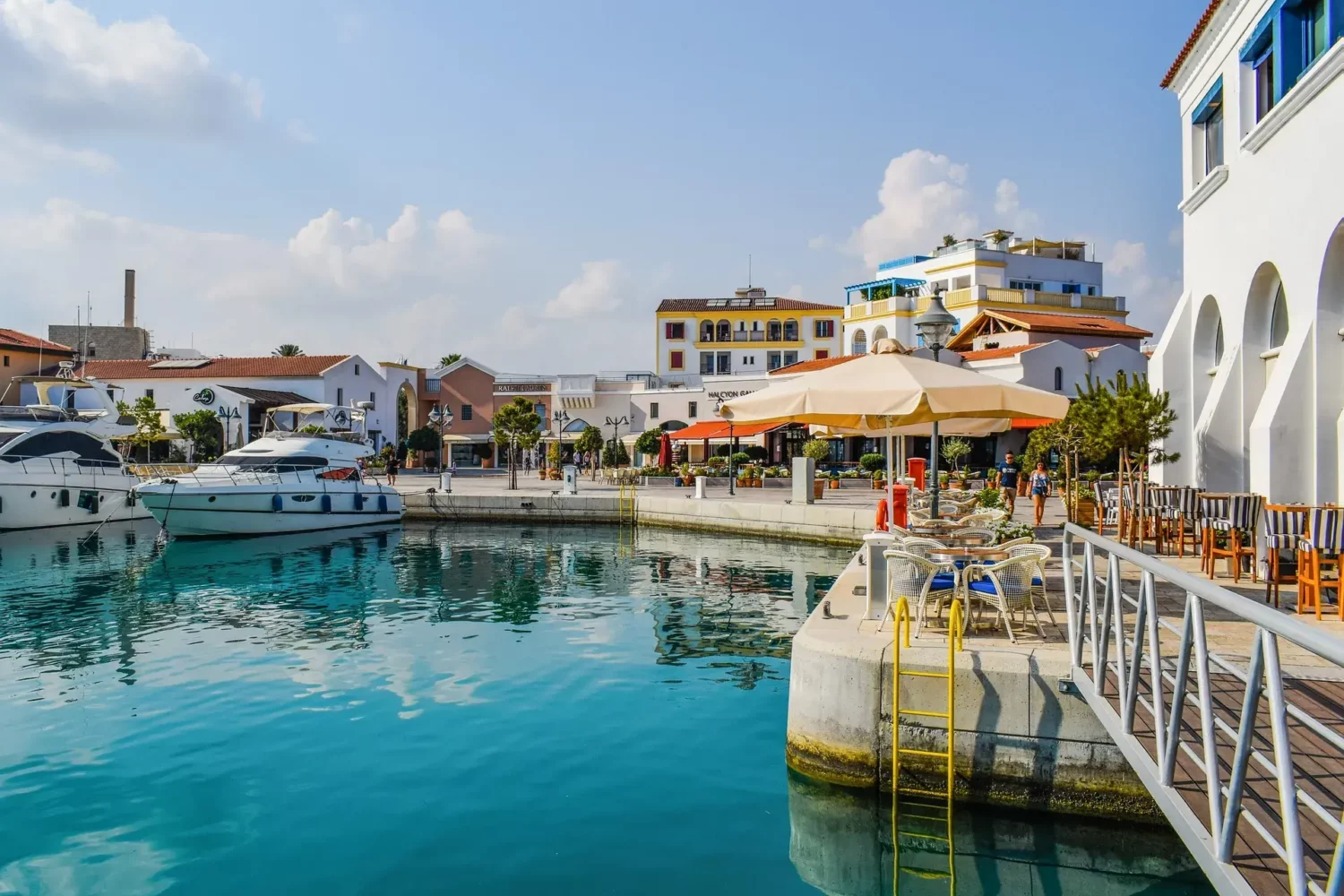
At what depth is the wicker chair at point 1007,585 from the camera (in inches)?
318

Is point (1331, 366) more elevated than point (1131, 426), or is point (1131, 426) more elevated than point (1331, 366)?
point (1331, 366)

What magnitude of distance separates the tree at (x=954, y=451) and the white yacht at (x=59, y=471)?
30.4 m

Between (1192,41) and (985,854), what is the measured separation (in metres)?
15.3

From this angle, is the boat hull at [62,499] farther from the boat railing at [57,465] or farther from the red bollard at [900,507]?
the red bollard at [900,507]

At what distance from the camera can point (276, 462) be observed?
31812 millimetres

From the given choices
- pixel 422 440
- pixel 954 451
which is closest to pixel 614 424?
pixel 422 440

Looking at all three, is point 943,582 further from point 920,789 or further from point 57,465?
point 57,465

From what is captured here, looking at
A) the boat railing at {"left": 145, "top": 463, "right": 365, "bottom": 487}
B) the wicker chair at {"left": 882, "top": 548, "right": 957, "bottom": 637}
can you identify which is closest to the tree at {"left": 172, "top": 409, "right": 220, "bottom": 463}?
the boat railing at {"left": 145, "top": 463, "right": 365, "bottom": 487}

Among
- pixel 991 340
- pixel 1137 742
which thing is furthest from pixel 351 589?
pixel 991 340

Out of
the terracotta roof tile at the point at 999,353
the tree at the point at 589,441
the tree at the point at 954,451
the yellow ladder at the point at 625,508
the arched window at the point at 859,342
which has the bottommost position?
the yellow ladder at the point at 625,508

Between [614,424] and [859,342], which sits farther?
[859,342]

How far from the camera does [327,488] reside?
32.0 m

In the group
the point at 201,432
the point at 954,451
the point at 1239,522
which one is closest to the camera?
the point at 1239,522

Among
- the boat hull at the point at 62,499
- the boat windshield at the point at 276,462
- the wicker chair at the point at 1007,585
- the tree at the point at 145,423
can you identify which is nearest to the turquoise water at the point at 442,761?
the wicker chair at the point at 1007,585
